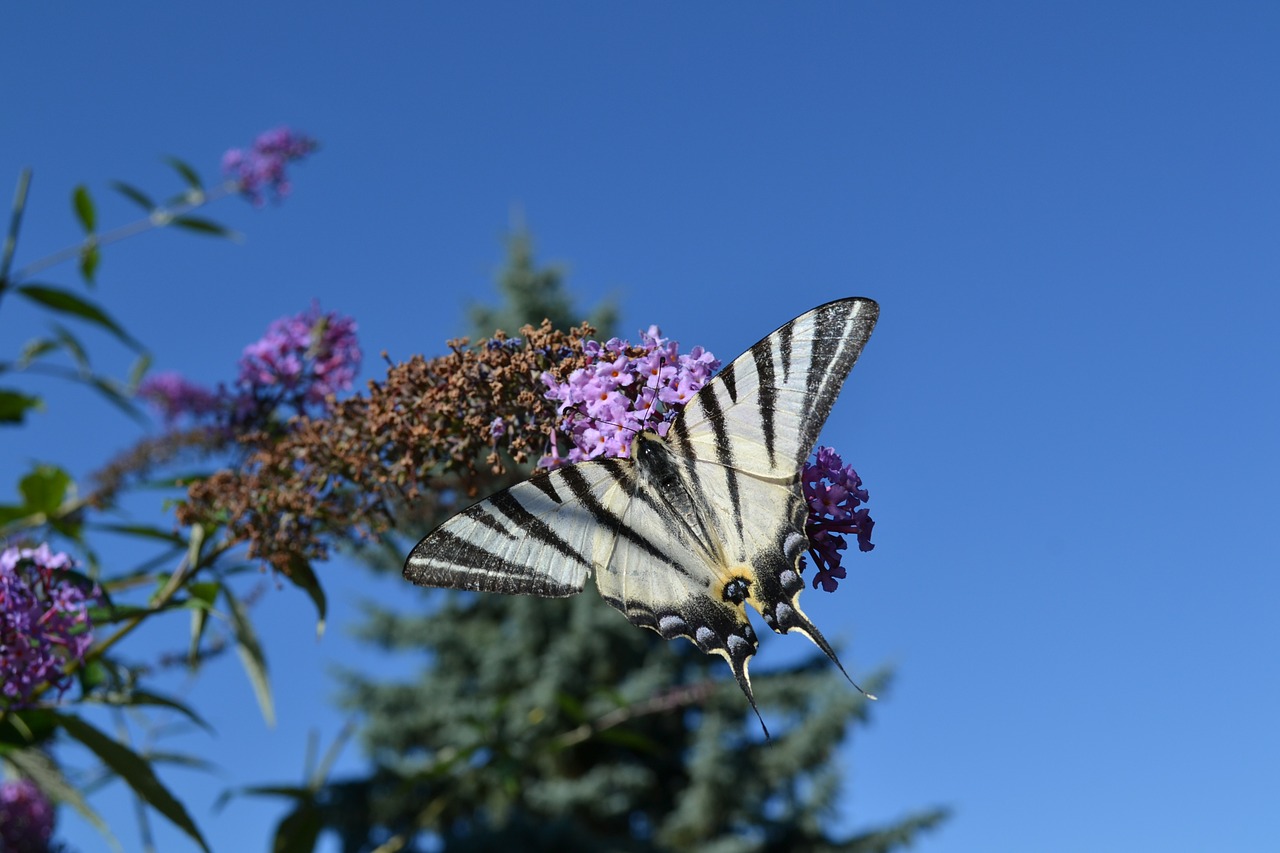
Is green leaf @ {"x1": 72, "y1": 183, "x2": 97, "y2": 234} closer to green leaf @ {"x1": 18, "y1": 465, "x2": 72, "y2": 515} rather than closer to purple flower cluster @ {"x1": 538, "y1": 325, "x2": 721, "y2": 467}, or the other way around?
green leaf @ {"x1": 18, "y1": 465, "x2": 72, "y2": 515}

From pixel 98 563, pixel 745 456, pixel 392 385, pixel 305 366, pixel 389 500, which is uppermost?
pixel 305 366

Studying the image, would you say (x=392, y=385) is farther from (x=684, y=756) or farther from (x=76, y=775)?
(x=684, y=756)

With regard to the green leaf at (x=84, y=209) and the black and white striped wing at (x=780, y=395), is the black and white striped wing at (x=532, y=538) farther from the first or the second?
the green leaf at (x=84, y=209)

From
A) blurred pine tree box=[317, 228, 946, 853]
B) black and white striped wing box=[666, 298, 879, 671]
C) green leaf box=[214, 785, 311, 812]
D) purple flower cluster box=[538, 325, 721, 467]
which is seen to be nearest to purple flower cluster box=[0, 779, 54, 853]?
green leaf box=[214, 785, 311, 812]

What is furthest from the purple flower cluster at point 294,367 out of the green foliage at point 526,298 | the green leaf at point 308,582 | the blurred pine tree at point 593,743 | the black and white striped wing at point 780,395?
the green foliage at point 526,298

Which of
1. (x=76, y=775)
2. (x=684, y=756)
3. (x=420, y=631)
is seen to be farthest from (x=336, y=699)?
(x=76, y=775)

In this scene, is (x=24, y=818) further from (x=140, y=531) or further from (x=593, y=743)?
(x=593, y=743)
